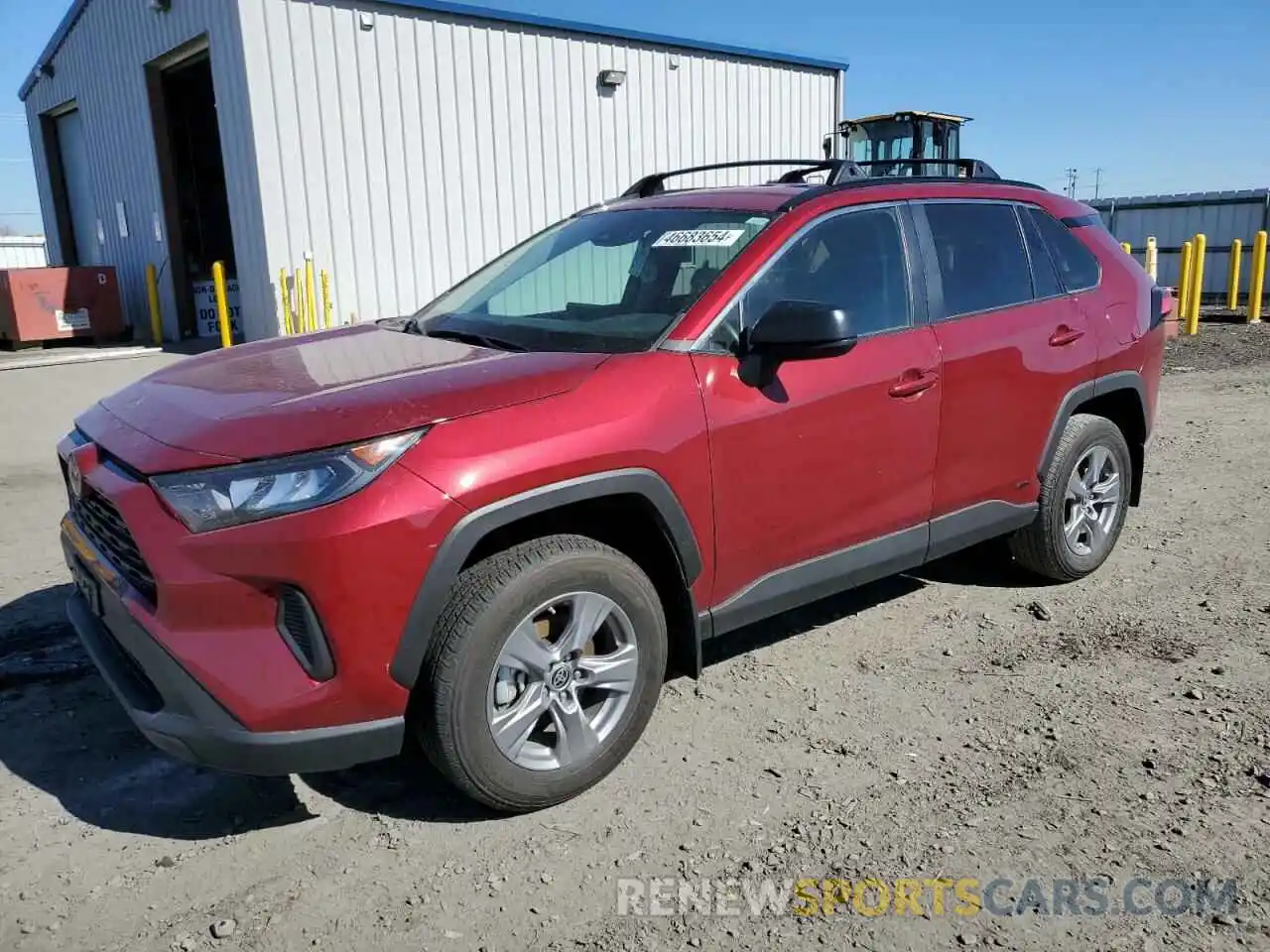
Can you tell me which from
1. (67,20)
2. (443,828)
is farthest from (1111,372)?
(67,20)

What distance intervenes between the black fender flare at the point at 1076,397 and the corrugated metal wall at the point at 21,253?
39.0 metres

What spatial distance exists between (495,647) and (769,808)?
3.15 feet

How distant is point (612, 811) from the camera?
3.00 metres

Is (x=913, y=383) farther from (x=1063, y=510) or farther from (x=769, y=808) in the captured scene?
(x=769, y=808)

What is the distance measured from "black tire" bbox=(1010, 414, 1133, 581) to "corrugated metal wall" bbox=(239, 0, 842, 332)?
33.9 ft

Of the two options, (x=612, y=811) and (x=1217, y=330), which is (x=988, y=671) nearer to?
(x=612, y=811)

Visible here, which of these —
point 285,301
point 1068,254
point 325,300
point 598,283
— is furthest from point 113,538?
point 285,301

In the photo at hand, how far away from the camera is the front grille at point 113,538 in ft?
8.83

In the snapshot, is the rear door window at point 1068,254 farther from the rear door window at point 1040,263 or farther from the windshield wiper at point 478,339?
the windshield wiper at point 478,339

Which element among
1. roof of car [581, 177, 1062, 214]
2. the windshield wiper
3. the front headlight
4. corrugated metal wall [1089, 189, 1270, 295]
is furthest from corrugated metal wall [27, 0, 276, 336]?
corrugated metal wall [1089, 189, 1270, 295]

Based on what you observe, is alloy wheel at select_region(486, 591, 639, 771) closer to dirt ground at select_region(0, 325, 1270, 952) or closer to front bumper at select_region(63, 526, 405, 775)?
dirt ground at select_region(0, 325, 1270, 952)

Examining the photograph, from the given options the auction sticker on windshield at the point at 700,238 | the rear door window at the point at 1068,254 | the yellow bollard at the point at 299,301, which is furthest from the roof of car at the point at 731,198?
the yellow bollard at the point at 299,301

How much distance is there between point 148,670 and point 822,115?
17.5 m

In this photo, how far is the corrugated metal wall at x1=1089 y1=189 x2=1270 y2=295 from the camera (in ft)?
69.9
